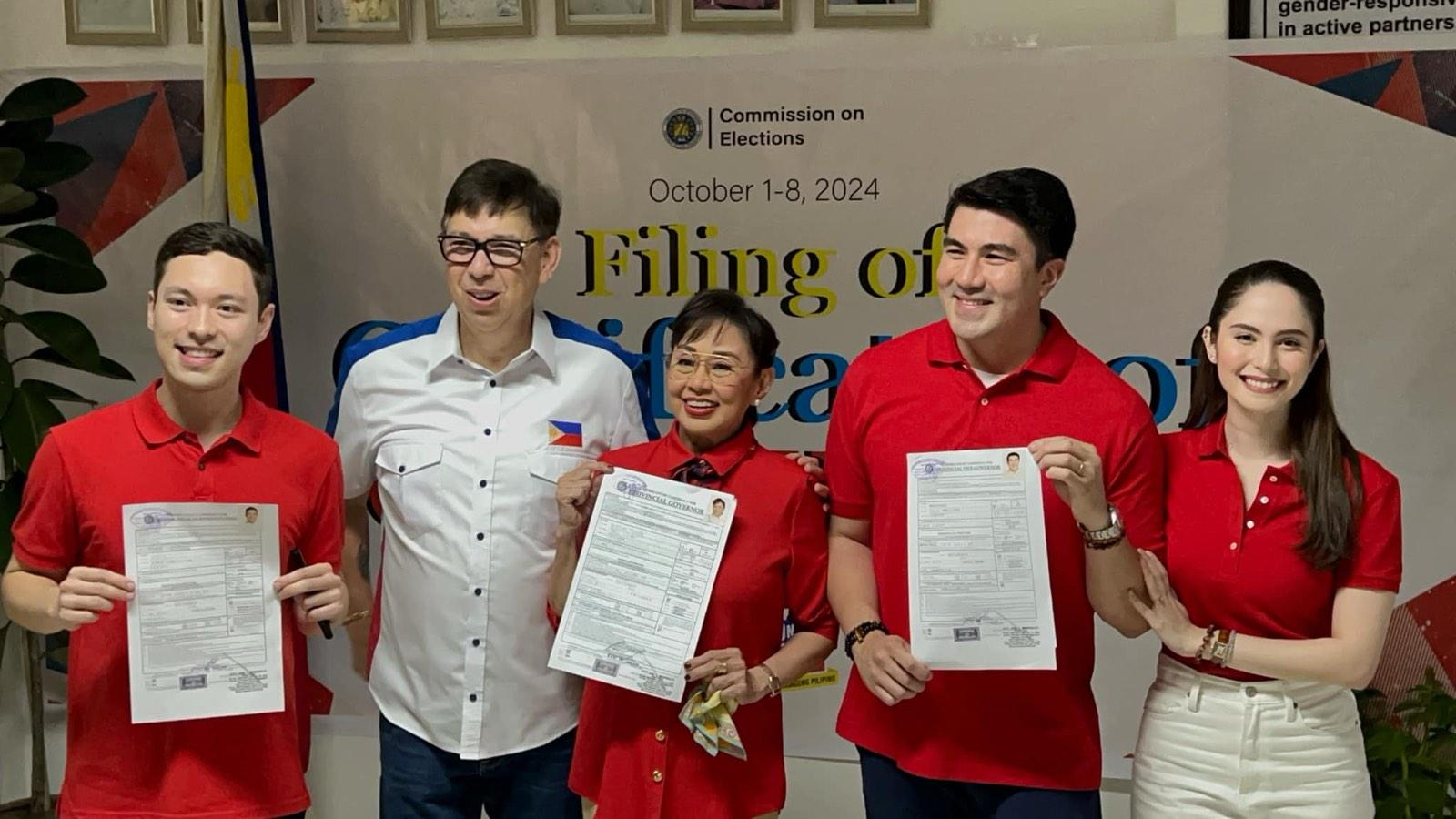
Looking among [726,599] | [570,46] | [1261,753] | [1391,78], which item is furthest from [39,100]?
[1391,78]

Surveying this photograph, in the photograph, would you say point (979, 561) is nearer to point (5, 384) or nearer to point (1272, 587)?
point (1272, 587)

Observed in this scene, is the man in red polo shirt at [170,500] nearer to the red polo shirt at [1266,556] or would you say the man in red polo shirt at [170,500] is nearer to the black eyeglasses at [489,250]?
the black eyeglasses at [489,250]

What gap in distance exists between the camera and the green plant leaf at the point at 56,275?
353 centimetres

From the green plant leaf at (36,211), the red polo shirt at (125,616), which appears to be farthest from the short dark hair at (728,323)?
the green plant leaf at (36,211)

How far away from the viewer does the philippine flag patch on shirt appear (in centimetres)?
251

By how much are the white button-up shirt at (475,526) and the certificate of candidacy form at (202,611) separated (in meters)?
0.38

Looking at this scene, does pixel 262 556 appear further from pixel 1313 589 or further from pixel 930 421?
pixel 1313 589

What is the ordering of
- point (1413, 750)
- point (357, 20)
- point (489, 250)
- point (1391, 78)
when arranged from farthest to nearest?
point (357, 20), point (1391, 78), point (1413, 750), point (489, 250)

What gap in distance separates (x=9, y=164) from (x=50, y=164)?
0.15m

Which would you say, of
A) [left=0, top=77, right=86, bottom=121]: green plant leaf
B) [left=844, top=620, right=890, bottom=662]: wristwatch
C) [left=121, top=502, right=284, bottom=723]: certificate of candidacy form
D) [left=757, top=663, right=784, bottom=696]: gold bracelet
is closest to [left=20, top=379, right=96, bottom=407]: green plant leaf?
[left=0, top=77, right=86, bottom=121]: green plant leaf

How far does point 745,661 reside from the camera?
2297 millimetres

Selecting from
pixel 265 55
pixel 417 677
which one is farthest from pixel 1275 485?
pixel 265 55

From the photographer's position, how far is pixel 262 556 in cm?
217

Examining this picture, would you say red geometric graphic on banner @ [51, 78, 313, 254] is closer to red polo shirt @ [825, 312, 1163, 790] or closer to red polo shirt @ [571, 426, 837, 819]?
red polo shirt @ [571, 426, 837, 819]
